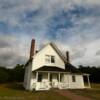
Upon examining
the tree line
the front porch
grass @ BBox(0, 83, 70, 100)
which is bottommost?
grass @ BBox(0, 83, 70, 100)

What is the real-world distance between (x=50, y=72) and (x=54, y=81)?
2.63 metres

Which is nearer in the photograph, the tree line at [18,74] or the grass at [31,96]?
the grass at [31,96]

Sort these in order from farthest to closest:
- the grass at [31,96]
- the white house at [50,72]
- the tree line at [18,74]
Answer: the tree line at [18,74] < the white house at [50,72] < the grass at [31,96]

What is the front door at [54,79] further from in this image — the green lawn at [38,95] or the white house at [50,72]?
the green lawn at [38,95]

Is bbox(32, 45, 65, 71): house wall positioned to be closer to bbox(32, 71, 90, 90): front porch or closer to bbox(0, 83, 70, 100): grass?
bbox(32, 71, 90, 90): front porch

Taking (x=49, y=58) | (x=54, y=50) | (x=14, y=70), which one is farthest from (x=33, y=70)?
(x=14, y=70)

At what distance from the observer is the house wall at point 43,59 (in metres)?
28.9

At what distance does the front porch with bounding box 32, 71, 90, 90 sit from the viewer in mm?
26703

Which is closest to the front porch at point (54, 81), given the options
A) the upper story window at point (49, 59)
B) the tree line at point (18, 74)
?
the upper story window at point (49, 59)

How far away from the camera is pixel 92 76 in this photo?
51625 mm

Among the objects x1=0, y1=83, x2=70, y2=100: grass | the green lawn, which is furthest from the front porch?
x1=0, y1=83, x2=70, y2=100: grass

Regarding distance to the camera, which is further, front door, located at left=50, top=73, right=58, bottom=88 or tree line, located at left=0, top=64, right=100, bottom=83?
tree line, located at left=0, top=64, right=100, bottom=83

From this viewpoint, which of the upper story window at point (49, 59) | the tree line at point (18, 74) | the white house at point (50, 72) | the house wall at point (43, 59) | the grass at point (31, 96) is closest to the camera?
the grass at point (31, 96)

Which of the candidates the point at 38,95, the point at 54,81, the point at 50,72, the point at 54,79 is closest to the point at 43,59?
the point at 50,72
